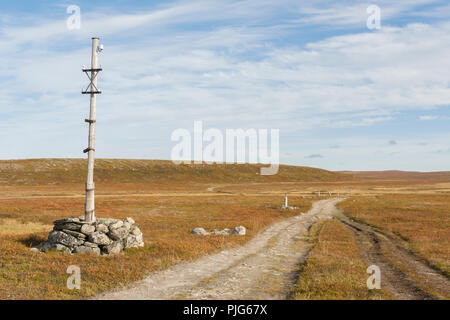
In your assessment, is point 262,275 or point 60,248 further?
point 60,248

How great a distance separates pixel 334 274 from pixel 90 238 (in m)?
12.8

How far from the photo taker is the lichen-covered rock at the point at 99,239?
1927cm

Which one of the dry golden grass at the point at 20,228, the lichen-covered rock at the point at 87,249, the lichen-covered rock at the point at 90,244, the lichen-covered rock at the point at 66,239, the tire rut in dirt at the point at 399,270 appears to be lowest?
the dry golden grass at the point at 20,228

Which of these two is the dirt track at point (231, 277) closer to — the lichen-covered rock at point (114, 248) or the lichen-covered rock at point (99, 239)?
the lichen-covered rock at point (114, 248)

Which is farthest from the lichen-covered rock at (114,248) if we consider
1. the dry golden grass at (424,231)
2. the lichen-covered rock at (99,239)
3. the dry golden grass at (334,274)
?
the dry golden grass at (424,231)

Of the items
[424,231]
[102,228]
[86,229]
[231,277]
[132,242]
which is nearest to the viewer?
[231,277]

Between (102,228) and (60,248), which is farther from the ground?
(102,228)

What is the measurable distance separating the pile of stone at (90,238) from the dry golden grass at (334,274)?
10.1 m

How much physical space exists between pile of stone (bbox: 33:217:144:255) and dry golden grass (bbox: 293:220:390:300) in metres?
10.1

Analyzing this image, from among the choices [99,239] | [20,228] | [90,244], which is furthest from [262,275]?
[20,228]

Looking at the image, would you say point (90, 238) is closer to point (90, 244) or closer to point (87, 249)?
point (90, 244)

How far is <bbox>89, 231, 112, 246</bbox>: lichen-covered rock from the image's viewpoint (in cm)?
1927

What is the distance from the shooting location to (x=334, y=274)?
48.7ft
